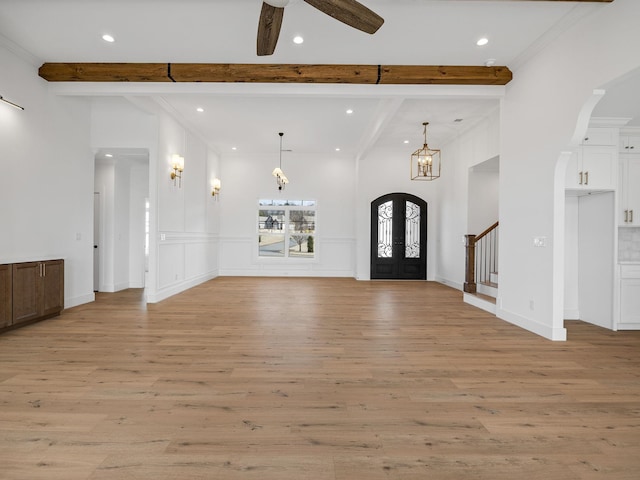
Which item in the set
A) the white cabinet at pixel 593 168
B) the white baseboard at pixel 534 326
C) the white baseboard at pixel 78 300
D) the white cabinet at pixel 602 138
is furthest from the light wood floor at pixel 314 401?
the white cabinet at pixel 602 138

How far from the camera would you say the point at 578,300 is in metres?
4.71

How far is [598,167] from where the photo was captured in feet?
13.7

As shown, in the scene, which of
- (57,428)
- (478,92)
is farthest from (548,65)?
(57,428)

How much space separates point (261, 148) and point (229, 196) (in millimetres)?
1696

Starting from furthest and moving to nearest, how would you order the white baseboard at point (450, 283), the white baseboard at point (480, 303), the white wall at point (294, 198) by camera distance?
the white wall at point (294, 198), the white baseboard at point (450, 283), the white baseboard at point (480, 303)

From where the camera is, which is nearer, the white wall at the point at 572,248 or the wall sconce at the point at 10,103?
the wall sconce at the point at 10,103

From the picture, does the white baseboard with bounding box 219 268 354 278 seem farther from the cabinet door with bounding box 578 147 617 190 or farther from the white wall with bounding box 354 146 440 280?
the cabinet door with bounding box 578 147 617 190

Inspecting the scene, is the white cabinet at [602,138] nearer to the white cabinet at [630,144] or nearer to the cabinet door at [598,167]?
the cabinet door at [598,167]

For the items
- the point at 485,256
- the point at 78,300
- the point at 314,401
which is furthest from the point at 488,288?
the point at 78,300

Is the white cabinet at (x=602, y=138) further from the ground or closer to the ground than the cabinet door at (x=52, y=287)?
further from the ground

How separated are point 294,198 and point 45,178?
578 centimetres

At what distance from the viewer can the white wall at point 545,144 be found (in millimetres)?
3113

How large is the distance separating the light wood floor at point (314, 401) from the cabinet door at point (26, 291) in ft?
0.58

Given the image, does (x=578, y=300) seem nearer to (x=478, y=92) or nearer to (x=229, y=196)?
(x=478, y=92)
